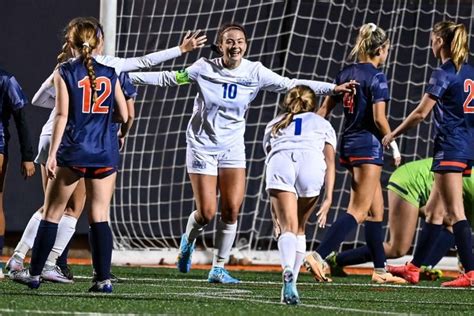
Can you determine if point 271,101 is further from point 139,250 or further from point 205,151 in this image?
point 205,151

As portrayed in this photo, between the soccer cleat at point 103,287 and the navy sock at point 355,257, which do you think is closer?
the soccer cleat at point 103,287

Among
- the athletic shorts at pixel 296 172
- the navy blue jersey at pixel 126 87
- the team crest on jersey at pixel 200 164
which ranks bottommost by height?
the team crest on jersey at pixel 200 164

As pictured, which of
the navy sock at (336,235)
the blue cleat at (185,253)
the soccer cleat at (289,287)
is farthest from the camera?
the blue cleat at (185,253)

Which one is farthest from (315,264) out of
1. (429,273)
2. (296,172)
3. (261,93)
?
(261,93)

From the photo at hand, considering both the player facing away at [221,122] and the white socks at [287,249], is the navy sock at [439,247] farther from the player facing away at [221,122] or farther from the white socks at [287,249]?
the white socks at [287,249]

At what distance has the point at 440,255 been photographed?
10.2 meters

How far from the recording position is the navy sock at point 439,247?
1009cm

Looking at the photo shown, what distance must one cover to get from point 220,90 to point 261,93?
3444 mm

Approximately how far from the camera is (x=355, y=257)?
10.1 meters

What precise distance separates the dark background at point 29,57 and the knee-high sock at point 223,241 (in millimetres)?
3245

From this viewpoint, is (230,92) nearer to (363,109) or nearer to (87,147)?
(363,109)

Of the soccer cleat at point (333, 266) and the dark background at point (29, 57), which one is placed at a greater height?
the dark background at point (29, 57)

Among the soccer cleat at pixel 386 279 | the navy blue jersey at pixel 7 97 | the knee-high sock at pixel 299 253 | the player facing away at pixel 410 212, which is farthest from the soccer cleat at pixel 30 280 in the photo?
the player facing away at pixel 410 212

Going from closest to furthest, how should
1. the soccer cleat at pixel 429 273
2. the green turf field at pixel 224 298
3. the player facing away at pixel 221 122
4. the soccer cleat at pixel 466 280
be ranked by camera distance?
the green turf field at pixel 224 298 → the soccer cleat at pixel 466 280 → the player facing away at pixel 221 122 → the soccer cleat at pixel 429 273
